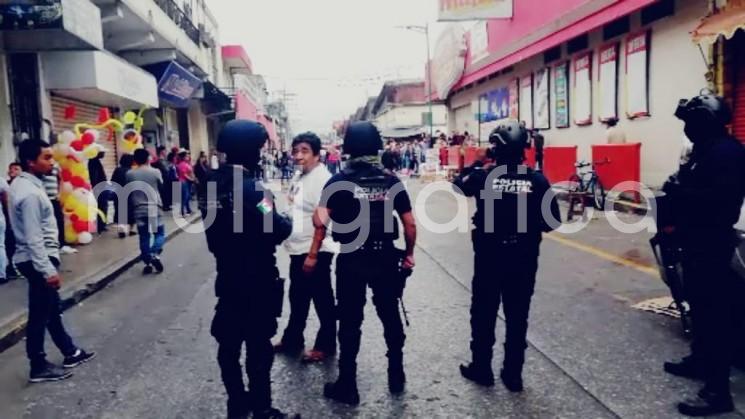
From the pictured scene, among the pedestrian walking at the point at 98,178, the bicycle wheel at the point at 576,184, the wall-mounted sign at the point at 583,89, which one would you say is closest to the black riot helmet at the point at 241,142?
the pedestrian walking at the point at 98,178

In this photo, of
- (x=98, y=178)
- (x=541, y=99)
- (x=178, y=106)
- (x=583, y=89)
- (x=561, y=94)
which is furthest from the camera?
(x=178, y=106)

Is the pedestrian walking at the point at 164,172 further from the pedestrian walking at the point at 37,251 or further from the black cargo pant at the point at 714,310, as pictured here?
the black cargo pant at the point at 714,310

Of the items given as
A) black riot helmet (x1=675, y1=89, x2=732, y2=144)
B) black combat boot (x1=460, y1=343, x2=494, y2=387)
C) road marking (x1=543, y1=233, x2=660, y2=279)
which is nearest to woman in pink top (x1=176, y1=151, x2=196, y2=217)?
road marking (x1=543, y1=233, x2=660, y2=279)

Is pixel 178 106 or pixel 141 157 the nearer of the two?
pixel 141 157

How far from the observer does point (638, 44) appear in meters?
14.7

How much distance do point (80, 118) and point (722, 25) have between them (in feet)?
43.6

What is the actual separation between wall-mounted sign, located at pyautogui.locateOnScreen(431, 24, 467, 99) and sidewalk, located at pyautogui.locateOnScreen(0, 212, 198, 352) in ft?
62.4

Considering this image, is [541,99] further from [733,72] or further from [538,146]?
[733,72]

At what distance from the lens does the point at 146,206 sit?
9.13 meters

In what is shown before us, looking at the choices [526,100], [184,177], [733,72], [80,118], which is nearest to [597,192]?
[733,72]

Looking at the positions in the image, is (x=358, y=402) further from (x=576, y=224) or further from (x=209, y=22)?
(x=209, y=22)

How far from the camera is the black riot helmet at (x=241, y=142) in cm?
371

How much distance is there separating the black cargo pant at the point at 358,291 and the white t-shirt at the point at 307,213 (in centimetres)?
75

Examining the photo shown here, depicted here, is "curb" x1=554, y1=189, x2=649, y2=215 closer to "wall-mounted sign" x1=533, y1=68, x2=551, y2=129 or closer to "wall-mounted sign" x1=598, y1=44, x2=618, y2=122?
"wall-mounted sign" x1=598, y1=44, x2=618, y2=122
